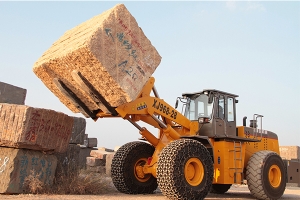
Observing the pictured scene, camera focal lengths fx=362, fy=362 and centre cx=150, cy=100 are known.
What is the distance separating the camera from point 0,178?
6.91m

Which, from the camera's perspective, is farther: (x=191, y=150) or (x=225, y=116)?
(x=225, y=116)

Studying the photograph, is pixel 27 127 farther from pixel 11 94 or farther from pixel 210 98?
pixel 210 98

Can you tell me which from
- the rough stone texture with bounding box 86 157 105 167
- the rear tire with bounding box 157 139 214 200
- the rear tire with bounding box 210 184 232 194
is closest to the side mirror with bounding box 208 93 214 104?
the rear tire with bounding box 157 139 214 200

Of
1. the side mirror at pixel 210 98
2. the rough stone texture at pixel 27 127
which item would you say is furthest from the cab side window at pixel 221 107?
the rough stone texture at pixel 27 127

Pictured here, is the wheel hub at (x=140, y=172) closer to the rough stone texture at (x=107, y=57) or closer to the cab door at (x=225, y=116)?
the cab door at (x=225, y=116)

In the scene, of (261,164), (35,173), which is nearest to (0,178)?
(35,173)

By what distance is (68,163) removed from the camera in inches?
334

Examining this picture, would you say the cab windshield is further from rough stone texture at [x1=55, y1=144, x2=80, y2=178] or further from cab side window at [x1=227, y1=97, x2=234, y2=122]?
rough stone texture at [x1=55, y1=144, x2=80, y2=178]

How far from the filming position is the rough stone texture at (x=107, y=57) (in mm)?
6309

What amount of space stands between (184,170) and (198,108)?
8.57ft

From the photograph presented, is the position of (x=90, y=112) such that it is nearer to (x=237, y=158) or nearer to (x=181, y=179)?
(x=181, y=179)

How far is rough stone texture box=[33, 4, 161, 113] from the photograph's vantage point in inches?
248

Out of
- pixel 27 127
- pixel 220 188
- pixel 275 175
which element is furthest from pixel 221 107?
pixel 27 127

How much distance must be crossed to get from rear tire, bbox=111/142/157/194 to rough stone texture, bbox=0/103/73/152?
6.37 feet
